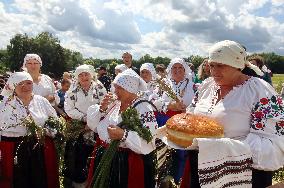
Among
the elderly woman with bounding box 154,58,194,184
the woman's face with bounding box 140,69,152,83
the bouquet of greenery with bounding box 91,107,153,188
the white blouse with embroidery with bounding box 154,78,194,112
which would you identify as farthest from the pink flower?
the woman's face with bounding box 140,69,152,83

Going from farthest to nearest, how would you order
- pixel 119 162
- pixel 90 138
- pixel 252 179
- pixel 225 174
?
pixel 90 138, pixel 119 162, pixel 252 179, pixel 225 174

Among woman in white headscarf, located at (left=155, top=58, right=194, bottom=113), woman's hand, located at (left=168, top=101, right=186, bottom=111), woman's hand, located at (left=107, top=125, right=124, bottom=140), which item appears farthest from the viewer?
woman in white headscarf, located at (left=155, top=58, right=194, bottom=113)

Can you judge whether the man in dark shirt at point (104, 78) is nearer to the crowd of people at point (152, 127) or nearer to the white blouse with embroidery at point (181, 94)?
the crowd of people at point (152, 127)

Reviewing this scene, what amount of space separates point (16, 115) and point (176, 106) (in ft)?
8.10

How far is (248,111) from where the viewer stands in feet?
9.52

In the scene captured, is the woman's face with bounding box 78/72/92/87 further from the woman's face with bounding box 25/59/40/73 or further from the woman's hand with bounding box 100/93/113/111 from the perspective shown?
the woman's hand with bounding box 100/93/113/111

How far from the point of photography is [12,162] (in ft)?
18.9

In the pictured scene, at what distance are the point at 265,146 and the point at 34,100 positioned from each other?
4.09m

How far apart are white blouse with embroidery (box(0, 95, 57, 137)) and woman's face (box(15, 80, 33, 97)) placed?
110 millimetres

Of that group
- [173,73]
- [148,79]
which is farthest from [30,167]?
[148,79]

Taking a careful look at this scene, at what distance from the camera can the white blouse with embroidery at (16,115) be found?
565cm

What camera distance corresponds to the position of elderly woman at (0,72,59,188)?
568cm

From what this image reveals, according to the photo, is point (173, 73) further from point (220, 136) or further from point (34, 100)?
point (220, 136)

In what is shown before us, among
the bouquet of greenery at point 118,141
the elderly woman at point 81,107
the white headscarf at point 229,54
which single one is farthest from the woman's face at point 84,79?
the white headscarf at point 229,54
